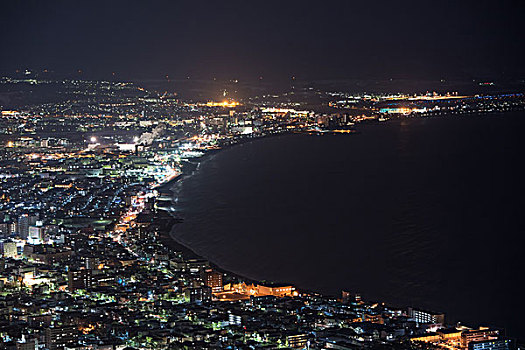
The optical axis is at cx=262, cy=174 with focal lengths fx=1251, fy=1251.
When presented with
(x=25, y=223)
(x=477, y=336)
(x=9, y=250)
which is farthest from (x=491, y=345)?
(x=25, y=223)

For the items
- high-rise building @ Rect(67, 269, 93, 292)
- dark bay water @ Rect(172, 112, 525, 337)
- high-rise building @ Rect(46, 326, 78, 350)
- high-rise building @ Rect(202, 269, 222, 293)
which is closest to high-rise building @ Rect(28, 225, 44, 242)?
dark bay water @ Rect(172, 112, 525, 337)

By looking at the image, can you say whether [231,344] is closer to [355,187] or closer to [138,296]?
[138,296]

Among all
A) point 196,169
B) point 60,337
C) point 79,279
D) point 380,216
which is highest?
point 196,169

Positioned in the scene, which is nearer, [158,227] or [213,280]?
[213,280]

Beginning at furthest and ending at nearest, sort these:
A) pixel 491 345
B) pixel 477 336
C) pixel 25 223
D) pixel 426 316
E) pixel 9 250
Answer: pixel 25 223
pixel 9 250
pixel 426 316
pixel 477 336
pixel 491 345

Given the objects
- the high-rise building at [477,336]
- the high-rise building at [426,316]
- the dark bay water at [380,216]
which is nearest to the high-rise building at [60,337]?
the dark bay water at [380,216]

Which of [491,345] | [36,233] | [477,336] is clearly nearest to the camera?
[491,345]

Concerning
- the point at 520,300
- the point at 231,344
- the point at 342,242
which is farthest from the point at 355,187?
the point at 231,344

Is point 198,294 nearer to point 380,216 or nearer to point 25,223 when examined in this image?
point 25,223
